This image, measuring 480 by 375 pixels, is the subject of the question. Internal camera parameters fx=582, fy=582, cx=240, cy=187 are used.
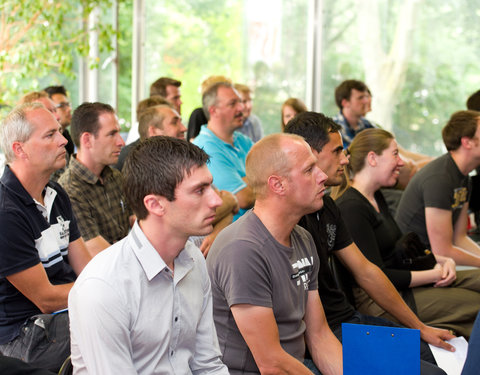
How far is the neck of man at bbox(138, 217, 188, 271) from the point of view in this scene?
1588 mm

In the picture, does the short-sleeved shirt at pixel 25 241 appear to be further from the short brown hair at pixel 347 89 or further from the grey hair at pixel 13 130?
the short brown hair at pixel 347 89

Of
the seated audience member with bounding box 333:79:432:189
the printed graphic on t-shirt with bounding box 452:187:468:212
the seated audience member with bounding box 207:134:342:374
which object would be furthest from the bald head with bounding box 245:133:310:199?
the seated audience member with bounding box 333:79:432:189

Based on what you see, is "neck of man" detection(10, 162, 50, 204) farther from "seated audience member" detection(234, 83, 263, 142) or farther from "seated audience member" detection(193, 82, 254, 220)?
"seated audience member" detection(234, 83, 263, 142)

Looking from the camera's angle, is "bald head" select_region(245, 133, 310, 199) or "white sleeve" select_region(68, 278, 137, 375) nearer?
"white sleeve" select_region(68, 278, 137, 375)

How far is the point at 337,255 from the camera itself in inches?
102

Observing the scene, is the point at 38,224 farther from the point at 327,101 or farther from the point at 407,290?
the point at 327,101

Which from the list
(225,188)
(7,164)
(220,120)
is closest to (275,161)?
(7,164)

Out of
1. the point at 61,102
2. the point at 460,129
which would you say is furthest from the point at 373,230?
the point at 61,102

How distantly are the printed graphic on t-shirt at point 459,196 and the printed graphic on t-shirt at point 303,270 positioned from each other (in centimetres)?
168

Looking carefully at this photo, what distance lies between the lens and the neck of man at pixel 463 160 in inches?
137

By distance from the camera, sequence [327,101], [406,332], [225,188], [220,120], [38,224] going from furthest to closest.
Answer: [327,101] → [220,120] → [225,188] → [38,224] → [406,332]

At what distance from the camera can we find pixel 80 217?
2.91 meters

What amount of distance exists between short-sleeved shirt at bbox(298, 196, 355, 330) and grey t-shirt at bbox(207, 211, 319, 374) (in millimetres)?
334

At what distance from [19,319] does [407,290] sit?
5.99ft
